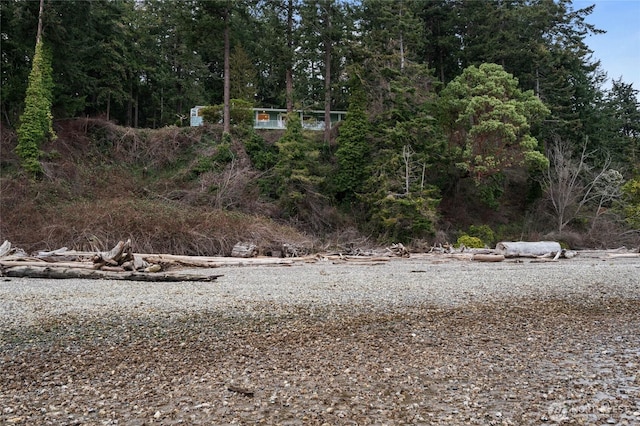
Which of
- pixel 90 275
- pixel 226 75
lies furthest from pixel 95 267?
pixel 226 75

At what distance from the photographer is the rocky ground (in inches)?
141

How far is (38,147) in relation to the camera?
76.4 feet

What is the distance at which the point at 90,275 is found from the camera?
10672 millimetres

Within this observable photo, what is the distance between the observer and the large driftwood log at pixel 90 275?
402 inches

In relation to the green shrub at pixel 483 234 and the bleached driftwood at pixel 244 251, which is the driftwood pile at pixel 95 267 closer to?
the bleached driftwood at pixel 244 251

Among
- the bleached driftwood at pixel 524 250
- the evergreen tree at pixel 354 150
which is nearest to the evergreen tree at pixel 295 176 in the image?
the evergreen tree at pixel 354 150

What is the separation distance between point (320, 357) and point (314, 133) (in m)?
24.8

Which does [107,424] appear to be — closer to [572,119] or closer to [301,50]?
[301,50]

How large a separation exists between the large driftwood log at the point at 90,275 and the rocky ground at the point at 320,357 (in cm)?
197

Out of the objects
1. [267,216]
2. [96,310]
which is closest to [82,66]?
[267,216]

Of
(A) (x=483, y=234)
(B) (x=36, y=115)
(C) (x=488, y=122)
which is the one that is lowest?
(A) (x=483, y=234)

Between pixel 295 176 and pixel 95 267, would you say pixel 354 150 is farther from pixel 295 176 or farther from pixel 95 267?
pixel 95 267

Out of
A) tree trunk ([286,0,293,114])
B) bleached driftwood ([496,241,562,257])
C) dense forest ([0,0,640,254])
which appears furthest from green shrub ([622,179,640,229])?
tree trunk ([286,0,293,114])

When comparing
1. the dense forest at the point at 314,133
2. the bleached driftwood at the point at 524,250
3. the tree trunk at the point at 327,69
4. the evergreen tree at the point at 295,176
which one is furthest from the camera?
the tree trunk at the point at 327,69
